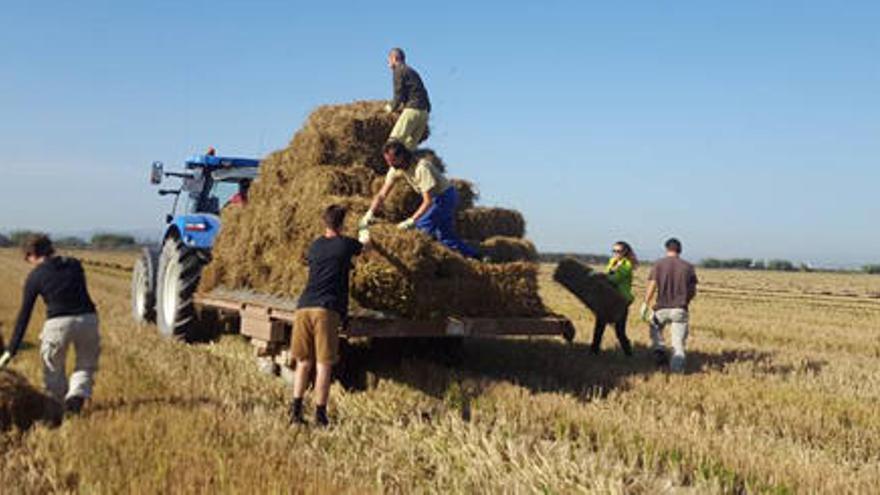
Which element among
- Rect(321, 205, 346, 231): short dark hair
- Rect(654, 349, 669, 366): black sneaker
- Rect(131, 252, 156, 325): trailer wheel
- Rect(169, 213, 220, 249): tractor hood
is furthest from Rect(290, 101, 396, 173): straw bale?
Rect(131, 252, 156, 325): trailer wheel

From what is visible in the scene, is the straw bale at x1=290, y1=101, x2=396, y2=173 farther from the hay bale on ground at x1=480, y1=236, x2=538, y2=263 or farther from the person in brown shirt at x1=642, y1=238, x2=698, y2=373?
the person in brown shirt at x1=642, y1=238, x2=698, y2=373

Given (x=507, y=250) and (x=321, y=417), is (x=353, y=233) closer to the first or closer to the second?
(x=507, y=250)

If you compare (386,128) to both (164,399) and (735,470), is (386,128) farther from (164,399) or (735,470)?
(735,470)

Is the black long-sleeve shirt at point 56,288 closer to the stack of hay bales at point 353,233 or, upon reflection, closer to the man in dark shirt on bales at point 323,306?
the man in dark shirt on bales at point 323,306

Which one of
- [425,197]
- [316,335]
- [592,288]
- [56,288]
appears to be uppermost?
[425,197]

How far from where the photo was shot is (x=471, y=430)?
5348mm

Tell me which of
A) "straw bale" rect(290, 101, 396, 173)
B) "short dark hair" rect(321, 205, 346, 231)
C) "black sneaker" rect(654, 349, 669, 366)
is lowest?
"black sneaker" rect(654, 349, 669, 366)

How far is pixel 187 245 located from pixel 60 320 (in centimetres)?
412

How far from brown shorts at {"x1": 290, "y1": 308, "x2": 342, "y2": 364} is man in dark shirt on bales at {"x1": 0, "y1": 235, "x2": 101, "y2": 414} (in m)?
1.52

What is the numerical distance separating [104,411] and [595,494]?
3.58 meters

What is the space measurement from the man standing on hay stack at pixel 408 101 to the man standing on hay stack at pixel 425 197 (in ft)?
2.41

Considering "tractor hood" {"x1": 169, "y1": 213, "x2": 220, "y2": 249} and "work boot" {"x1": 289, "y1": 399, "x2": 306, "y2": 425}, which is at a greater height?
"tractor hood" {"x1": 169, "y1": 213, "x2": 220, "y2": 249}

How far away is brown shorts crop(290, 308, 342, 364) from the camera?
5.96 meters

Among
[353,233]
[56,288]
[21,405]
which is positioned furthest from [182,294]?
[21,405]
